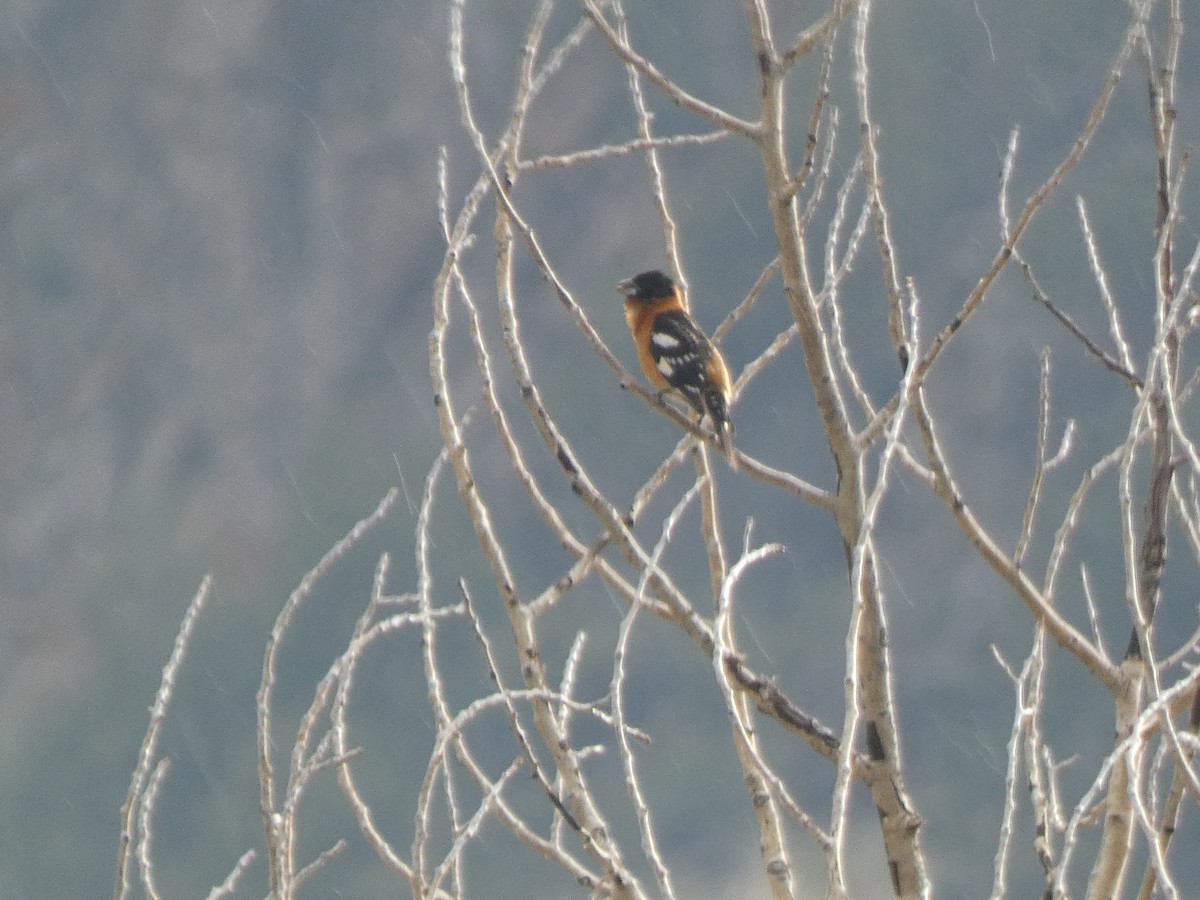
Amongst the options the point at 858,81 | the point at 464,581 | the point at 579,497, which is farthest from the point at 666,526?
the point at 858,81

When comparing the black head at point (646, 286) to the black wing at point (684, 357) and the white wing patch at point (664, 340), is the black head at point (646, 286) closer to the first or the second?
the black wing at point (684, 357)

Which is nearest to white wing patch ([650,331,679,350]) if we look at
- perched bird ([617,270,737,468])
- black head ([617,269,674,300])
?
perched bird ([617,270,737,468])

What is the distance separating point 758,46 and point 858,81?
0.18 meters

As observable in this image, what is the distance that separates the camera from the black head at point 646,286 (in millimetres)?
6082

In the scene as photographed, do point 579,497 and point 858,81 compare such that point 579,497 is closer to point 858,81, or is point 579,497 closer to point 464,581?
point 464,581

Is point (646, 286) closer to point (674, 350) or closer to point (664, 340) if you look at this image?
point (664, 340)

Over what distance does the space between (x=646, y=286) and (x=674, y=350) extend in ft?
2.83

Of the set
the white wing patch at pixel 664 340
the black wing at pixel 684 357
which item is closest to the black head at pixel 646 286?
the black wing at pixel 684 357

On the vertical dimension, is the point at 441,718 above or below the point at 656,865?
above

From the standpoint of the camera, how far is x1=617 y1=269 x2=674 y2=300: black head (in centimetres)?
608

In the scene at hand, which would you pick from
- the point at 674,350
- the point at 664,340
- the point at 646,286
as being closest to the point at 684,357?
the point at 674,350

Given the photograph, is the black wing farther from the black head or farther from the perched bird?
the black head

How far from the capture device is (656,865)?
1934 mm

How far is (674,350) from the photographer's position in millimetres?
5316
